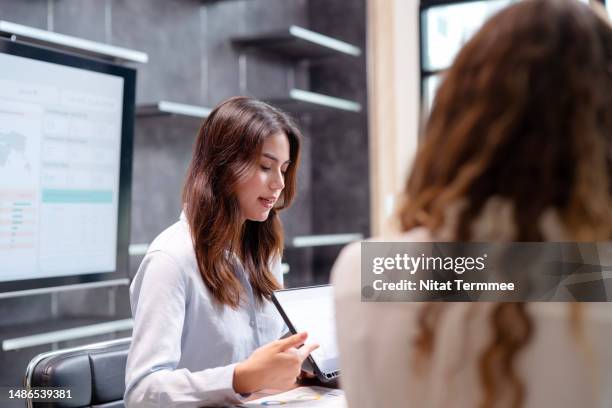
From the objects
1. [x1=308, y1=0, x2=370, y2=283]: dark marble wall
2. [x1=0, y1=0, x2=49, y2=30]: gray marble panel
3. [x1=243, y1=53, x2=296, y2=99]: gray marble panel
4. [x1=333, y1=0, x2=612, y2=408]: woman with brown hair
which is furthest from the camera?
[x1=308, y1=0, x2=370, y2=283]: dark marble wall

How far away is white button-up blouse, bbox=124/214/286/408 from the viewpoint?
1.38 metres

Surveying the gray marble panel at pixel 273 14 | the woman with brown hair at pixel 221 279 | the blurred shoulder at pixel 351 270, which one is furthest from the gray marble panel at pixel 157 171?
the blurred shoulder at pixel 351 270

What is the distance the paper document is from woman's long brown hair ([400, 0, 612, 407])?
2.51ft

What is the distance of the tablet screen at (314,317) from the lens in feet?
4.59

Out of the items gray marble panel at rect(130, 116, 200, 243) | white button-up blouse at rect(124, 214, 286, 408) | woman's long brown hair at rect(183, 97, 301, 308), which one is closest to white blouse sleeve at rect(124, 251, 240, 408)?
white button-up blouse at rect(124, 214, 286, 408)

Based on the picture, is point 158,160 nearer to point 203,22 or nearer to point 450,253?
point 203,22

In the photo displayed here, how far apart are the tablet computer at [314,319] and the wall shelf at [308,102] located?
2050 millimetres

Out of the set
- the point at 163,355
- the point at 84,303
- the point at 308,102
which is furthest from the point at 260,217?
the point at 308,102

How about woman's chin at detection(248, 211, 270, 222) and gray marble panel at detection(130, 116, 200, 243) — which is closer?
woman's chin at detection(248, 211, 270, 222)

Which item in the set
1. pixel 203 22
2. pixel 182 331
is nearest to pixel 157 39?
pixel 203 22

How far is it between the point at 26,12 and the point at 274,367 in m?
1.75

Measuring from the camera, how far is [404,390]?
68 cm

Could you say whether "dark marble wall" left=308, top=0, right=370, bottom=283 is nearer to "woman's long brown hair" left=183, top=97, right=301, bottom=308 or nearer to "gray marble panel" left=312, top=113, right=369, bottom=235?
"gray marble panel" left=312, top=113, right=369, bottom=235

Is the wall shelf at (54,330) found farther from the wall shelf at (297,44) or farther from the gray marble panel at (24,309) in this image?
the wall shelf at (297,44)
